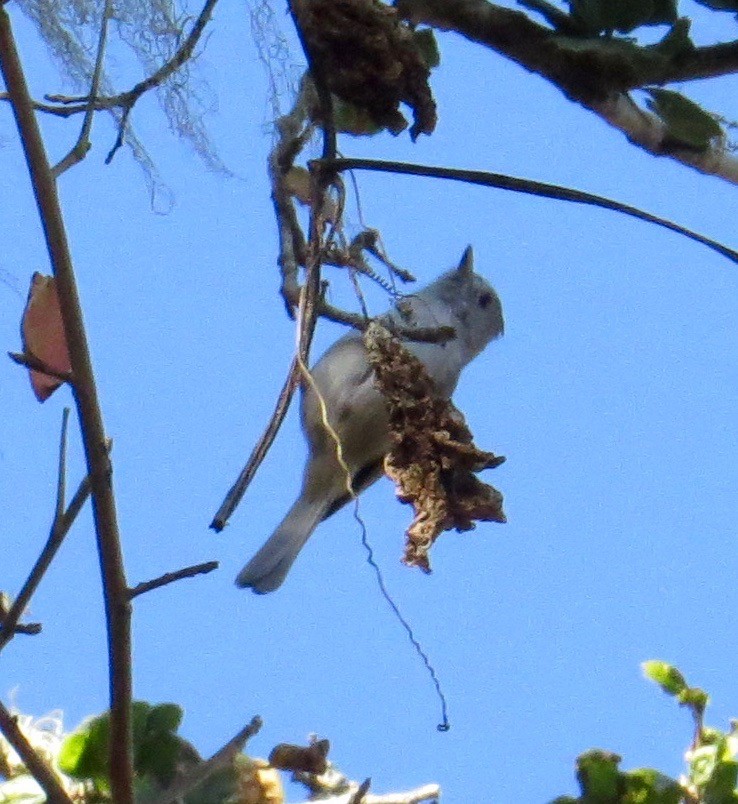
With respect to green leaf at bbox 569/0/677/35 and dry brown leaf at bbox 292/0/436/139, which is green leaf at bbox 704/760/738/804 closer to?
dry brown leaf at bbox 292/0/436/139

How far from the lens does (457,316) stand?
3.99 metres

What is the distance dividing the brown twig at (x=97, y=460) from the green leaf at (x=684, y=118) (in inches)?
43.6

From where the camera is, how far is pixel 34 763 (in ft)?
3.16

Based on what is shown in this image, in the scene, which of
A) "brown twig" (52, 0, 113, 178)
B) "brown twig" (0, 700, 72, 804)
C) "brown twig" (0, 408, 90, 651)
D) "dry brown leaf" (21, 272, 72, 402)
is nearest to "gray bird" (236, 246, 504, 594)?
"brown twig" (52, 0, 113, 178)

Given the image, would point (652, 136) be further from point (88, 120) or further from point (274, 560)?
point (274, 560)

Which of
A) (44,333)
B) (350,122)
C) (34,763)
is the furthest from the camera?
(350,122)

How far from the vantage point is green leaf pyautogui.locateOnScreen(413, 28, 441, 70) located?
1.96 metres

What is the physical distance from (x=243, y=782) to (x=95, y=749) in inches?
5.0

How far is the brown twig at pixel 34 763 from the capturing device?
0.96m

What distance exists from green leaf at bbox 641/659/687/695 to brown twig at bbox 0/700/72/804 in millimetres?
708

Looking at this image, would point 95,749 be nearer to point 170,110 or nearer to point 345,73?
point 345,73

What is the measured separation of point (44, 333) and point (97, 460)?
9.0 inches

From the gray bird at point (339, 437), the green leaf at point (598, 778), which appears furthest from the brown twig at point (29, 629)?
the gray bird at point (339, 437)

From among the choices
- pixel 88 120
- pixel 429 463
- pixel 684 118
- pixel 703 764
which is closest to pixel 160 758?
pixel 429 463
